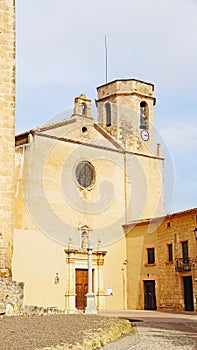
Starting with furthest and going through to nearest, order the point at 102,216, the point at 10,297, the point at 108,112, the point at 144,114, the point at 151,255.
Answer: the point at 144,114
the point at 108,112
the point at 102,216
the point at 151,255
the point at 10,297

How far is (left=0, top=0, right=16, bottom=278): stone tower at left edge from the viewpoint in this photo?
16.4 m

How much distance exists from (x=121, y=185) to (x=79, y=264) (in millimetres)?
4964

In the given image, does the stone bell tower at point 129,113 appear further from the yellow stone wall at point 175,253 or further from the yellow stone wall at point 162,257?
the yellow stone wall at point 175,253

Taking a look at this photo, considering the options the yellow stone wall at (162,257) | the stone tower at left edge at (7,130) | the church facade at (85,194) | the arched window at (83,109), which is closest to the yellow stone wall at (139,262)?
the yellow stone wall at (162,257)

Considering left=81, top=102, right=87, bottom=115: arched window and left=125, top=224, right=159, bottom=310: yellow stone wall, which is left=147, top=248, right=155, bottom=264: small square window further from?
left=81, top=102, right=87, bottom=115: arched window

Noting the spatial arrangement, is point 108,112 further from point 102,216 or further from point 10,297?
point 10,297

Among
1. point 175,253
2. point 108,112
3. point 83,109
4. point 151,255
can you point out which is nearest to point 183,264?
point 175,253

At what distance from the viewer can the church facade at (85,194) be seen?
78.2 ft

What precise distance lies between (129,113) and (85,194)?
19.2 ft

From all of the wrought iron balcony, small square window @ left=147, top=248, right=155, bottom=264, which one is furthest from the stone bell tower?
the wrought iron balcony

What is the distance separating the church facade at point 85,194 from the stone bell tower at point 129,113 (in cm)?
6

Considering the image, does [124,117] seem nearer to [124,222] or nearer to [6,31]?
[124,222]

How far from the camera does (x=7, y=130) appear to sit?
16.9 metres

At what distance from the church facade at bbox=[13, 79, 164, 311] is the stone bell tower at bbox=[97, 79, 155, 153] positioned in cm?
6
